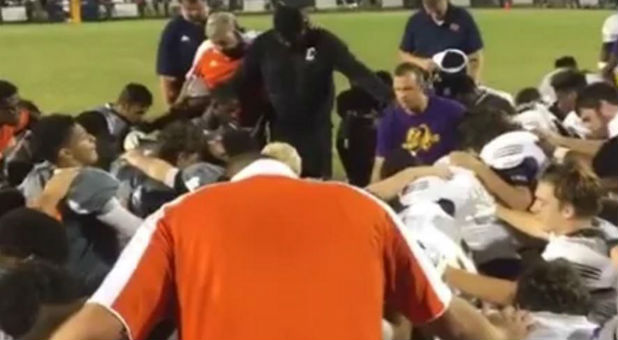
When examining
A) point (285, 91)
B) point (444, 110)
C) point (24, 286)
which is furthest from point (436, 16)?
point (24, 286)

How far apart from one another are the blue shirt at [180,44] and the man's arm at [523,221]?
16.8 ft

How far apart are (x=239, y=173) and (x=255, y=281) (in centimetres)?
34

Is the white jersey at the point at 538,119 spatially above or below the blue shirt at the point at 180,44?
above

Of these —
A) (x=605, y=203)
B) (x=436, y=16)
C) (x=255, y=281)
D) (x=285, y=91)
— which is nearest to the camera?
(x=255, y=281)

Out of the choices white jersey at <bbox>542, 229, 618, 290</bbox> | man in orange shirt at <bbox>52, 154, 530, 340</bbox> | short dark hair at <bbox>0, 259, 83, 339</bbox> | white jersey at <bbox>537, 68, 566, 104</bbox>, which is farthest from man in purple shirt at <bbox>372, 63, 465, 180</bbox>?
man in orange shirt at <bbox>52, 154, 530, 340</bbox>

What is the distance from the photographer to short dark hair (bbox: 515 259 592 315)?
370 centimetres

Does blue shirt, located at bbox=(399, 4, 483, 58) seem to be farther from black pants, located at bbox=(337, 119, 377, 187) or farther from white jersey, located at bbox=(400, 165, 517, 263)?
white jersey, located at bbox=(400, 165, 517, 263)

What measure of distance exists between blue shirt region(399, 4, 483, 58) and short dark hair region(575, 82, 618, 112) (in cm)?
251

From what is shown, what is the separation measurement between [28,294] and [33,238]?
2.54ft

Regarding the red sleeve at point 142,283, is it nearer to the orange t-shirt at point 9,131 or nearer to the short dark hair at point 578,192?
the short dark hair at point 578,192

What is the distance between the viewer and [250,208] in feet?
8.91

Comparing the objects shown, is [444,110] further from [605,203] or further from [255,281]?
[255,281]

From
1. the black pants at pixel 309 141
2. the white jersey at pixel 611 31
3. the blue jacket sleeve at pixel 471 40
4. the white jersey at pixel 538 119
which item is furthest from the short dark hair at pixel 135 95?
the white jersey at pixel 611 31

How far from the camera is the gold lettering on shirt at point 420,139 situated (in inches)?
298
